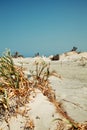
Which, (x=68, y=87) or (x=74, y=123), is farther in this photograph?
(x=68, y=87)

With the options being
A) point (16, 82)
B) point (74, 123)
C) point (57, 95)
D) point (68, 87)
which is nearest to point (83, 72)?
point (68, 87)

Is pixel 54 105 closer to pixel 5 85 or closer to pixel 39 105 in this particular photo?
pixel 39 105

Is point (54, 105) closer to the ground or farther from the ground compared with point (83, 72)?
closer to the ground

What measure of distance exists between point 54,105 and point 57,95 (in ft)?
1.29

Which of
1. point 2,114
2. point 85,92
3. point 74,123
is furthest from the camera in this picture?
point 85,92

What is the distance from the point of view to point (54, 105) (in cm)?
318

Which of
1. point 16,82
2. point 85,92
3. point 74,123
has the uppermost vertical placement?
point 16,82

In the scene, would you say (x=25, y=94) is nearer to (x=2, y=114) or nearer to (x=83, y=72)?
(x=2, y=114)

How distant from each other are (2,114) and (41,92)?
70 centimetres

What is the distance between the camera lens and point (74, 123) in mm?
2777

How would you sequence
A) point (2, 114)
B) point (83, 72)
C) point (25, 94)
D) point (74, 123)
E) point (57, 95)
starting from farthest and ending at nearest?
point (83, 72), point (57, 95), point (25, 94), point (2, 114), point (74, 123)

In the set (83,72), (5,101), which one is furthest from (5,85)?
(83,72)

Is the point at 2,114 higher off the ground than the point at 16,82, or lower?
lower

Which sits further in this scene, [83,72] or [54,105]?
[83,72]
